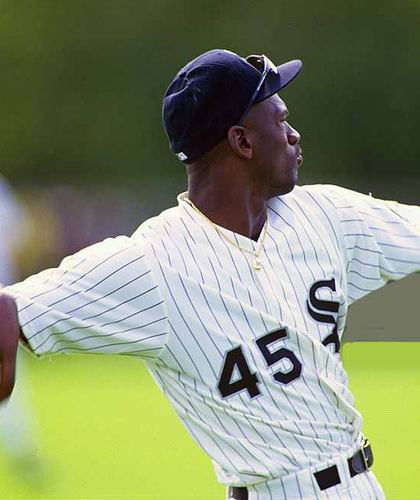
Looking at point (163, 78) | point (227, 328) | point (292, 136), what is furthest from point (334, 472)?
point (163, 78)

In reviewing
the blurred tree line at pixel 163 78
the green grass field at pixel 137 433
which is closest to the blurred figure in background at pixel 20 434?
the green grass field at pixel 137 433

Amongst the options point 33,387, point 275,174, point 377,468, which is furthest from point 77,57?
point 275,174

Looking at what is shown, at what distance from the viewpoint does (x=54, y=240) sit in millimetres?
12492

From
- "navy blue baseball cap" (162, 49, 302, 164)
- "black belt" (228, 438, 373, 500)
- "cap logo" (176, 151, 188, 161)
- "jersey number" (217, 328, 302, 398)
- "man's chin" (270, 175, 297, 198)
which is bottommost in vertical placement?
"black belt" (228, 438, 373, 500)

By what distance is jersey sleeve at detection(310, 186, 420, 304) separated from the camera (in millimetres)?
2592

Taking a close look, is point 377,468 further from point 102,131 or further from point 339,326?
point 102,131

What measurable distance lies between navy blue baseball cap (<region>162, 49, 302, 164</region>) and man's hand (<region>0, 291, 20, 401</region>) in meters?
0.60

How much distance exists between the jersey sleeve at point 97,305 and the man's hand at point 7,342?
18mm

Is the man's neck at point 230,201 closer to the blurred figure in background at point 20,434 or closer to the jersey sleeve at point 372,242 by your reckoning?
the jersey sleeve at point 372,242

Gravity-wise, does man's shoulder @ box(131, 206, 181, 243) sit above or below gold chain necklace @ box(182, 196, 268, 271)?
above

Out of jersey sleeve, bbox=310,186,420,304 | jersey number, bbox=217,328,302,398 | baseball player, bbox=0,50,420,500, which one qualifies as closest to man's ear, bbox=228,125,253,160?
baseball player, bbox=0,50,420,500

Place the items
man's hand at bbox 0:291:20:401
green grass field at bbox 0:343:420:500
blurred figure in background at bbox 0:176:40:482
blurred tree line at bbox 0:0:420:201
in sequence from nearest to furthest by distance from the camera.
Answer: man's hand at bbox 0:291:20:401, green grass field at bbox 0:343:420:500, blurred figure in background at bbox 0:176:40:482, blurred tree line at bbox 0:0:420:201

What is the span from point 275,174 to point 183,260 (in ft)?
0.98

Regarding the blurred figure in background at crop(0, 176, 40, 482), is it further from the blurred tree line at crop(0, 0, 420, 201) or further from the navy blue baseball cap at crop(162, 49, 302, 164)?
the blurred tree line at crop(0, 0, 420, 201)
